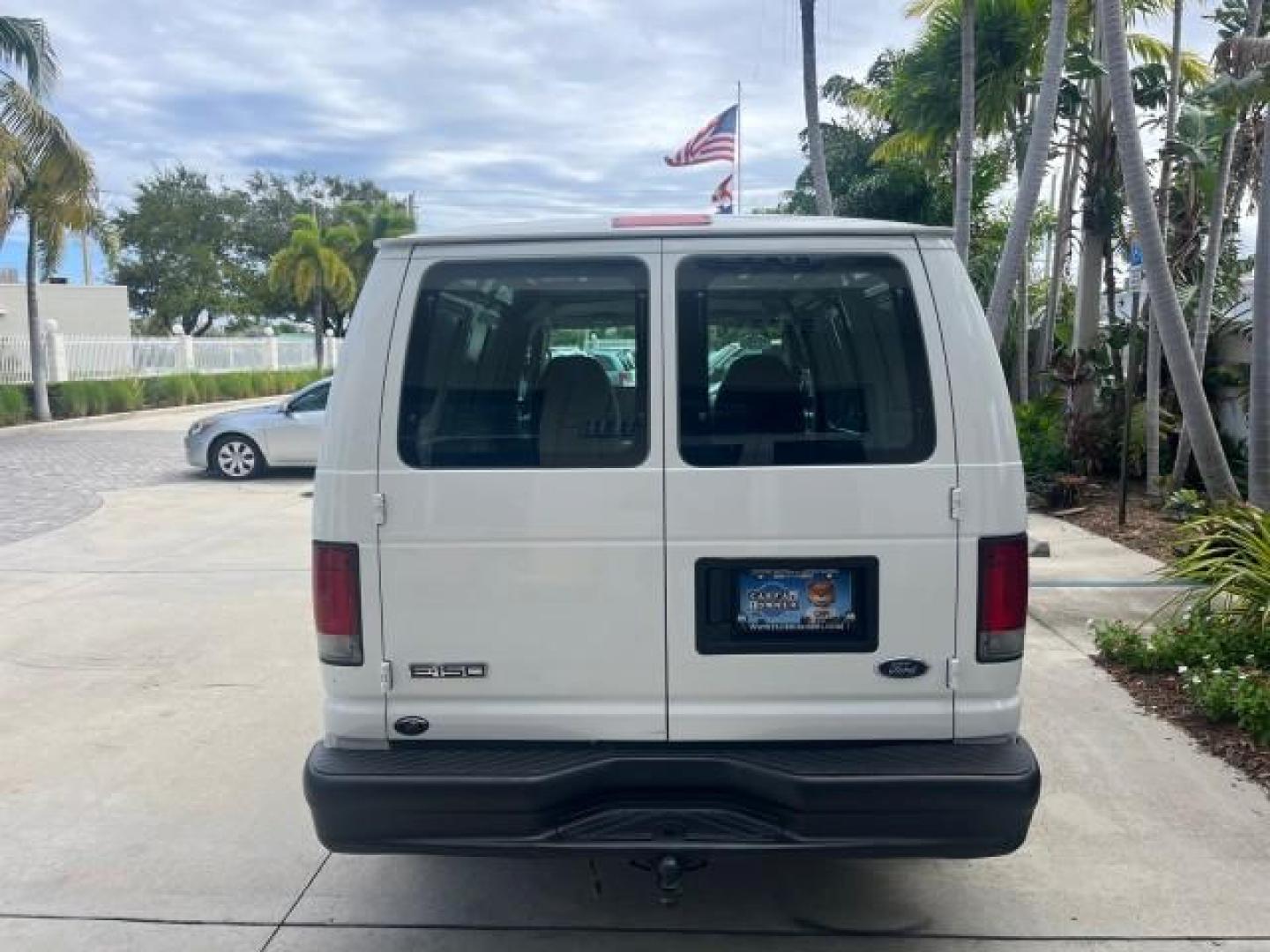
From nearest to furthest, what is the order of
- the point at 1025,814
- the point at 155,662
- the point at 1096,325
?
1. the point at 1025,814
2. the point at 155,662
3. the point at 1096,325

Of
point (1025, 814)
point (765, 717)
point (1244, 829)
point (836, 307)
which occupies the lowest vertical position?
point (1244, 829)

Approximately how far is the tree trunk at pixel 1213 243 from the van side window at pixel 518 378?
7.60 meters

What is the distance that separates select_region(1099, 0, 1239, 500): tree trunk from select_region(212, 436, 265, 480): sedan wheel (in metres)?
10.9

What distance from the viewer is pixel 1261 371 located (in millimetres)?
8266

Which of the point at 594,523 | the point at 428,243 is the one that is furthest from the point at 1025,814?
the point at 428,243

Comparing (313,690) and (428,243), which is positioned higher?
(428,243)

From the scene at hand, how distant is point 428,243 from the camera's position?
3412mm

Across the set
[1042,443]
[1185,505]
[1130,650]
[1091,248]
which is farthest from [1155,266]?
[1091,248]

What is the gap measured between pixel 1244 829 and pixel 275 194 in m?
62.7

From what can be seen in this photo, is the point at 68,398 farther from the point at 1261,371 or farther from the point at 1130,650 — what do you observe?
the point at 1130,650

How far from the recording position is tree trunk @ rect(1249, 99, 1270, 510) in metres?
8.16

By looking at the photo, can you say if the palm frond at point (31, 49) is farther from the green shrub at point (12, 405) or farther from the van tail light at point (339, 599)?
the van tail light at point (339, 599)

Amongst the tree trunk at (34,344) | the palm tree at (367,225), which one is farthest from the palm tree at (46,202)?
the palm tree at (367,225)

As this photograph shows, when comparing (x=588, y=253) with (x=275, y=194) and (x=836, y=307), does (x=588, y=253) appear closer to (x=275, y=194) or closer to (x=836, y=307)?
(x=836, y=307)
